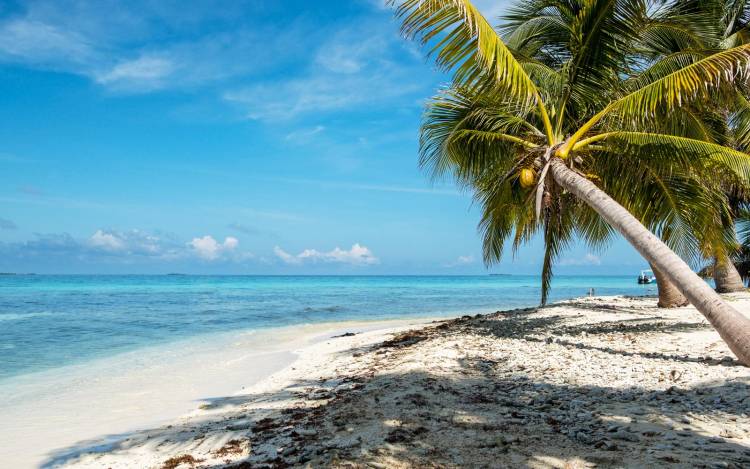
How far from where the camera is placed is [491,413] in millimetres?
4371

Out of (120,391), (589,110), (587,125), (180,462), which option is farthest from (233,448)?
(589,110)

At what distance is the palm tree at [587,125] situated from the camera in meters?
5.63

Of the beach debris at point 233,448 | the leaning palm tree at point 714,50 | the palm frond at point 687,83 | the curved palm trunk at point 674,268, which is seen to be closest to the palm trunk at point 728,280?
the leaning palm tree at point 714,50

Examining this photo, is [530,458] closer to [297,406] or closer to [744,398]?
[744,398]

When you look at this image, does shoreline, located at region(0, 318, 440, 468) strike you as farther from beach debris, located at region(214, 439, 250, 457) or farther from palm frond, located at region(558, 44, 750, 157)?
palm frond, located at region(558, 44, 750, 157)

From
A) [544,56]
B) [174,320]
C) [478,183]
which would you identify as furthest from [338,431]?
[174,320]

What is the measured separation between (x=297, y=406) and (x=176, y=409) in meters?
1.81

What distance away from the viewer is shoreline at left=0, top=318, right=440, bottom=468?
5.39 metres

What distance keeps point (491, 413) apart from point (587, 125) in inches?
182

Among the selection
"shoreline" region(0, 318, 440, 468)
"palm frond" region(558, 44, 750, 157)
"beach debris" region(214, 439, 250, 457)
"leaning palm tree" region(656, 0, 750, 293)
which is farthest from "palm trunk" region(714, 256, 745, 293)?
"beach debris" region(214, 439, 250, 457)

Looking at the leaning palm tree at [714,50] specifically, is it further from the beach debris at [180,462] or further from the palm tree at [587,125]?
the beach debris at [180,462]

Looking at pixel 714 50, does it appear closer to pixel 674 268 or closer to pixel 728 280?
pixel 674 268

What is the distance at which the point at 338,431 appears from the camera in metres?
4.25

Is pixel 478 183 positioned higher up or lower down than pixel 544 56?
lower down
